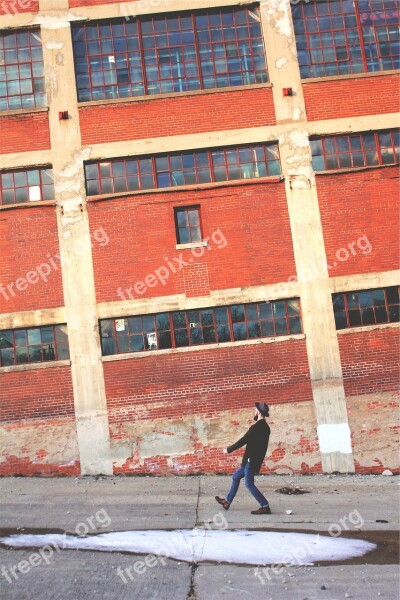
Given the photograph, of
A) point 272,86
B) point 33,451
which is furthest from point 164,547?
point 272,86

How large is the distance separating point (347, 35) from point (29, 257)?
32.6 feet

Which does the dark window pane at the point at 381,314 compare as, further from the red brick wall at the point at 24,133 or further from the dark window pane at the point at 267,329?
the red brick wall at the point at 24,133

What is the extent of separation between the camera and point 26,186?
42.1ft

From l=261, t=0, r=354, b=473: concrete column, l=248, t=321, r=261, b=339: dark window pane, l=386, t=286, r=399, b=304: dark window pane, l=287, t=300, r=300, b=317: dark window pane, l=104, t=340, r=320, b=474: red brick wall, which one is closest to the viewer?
l=104, t=340, r=320, b=474: red brick wall

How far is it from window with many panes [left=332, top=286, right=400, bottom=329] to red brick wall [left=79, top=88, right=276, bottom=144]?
15.8 ft

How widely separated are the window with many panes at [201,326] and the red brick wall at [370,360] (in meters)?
1.33

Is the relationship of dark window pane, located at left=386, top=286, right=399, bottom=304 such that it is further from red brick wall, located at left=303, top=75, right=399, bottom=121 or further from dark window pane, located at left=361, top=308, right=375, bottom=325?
red brick wall, located at left=303, top=75, right=399, bottom=121

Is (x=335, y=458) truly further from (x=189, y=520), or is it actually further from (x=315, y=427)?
(x=189, y=520)

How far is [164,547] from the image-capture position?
6.64 metres

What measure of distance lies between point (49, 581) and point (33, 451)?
6.53 meters

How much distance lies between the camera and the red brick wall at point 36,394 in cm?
1199

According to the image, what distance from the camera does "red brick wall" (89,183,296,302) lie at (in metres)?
12.5

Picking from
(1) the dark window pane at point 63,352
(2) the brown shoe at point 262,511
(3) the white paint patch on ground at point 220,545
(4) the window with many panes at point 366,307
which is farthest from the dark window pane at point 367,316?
(1) the dark window pane at point 63,352

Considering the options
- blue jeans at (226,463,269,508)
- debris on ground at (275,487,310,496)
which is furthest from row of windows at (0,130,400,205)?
blue jeans at (226,463,269,508)
